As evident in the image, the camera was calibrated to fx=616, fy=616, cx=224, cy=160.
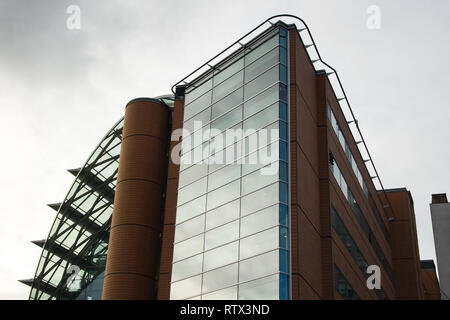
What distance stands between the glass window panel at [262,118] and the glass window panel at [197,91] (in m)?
5.21

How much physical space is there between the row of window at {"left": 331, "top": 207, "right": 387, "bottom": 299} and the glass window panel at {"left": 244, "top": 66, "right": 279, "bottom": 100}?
7.19 metres

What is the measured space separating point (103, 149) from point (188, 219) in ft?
54.1

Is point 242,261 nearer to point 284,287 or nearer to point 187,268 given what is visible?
point 284,287

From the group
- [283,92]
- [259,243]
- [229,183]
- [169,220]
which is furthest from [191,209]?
[283,92]

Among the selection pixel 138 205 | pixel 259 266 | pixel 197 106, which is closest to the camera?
pixel 259 266

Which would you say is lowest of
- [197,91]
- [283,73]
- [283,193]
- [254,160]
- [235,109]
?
[283,193]

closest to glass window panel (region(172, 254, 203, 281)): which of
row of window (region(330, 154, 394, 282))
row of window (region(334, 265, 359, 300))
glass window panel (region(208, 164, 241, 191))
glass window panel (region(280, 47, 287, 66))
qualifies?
glass window panel (region(208, 164, 241, 191))

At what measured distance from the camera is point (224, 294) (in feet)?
89.4

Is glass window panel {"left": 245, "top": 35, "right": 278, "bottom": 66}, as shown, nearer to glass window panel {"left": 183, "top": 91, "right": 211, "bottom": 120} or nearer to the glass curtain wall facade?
the glass curtain wall facade

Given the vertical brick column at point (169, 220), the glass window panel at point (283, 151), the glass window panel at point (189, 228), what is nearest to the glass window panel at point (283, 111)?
the glass window panel at point (283, 151)

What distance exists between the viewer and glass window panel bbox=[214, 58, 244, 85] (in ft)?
108

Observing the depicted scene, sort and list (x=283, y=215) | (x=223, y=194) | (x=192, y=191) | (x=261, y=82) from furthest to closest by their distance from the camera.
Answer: (x=192, y=191) < (x=261, y=82) < (x=223, y=194) < (x=283, y=215)

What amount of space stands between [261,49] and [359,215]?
14284 mm

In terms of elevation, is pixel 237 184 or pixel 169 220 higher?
pixel 237 184
